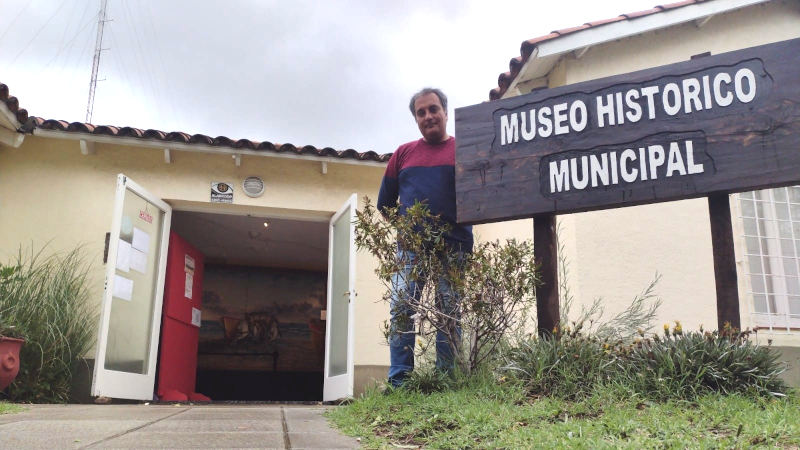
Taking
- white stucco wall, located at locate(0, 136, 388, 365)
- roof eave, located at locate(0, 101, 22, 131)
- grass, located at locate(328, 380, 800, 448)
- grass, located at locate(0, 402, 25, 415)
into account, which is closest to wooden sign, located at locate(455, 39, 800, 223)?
grass, located at locate(328, 380, 800, 448)

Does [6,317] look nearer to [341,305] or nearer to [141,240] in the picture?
[141,240]

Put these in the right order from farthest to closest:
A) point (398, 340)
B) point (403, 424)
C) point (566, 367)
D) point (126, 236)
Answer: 1. point (126, 236)
2. point (398, 340)
3. point (566, 367)
4. point (403, 424)

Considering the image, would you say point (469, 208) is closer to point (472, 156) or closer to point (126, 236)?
point (472, 156)

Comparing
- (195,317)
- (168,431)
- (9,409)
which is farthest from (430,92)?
(195,317)

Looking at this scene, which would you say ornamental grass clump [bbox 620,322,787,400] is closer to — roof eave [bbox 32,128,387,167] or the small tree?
the small tree

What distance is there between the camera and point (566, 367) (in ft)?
10.8

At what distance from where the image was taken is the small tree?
11.8 feet

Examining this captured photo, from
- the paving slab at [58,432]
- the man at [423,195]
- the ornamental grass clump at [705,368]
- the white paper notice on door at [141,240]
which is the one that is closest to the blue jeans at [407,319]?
the man at [423,195]

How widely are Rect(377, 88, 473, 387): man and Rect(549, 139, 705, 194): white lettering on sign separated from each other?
2.10 feet

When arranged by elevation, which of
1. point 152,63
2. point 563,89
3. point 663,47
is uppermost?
point 152,63

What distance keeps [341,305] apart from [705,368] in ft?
13.0

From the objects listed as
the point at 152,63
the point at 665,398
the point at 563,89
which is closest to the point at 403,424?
the point at 665,398

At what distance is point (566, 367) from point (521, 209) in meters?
1.01

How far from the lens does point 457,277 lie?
3.51 metres
